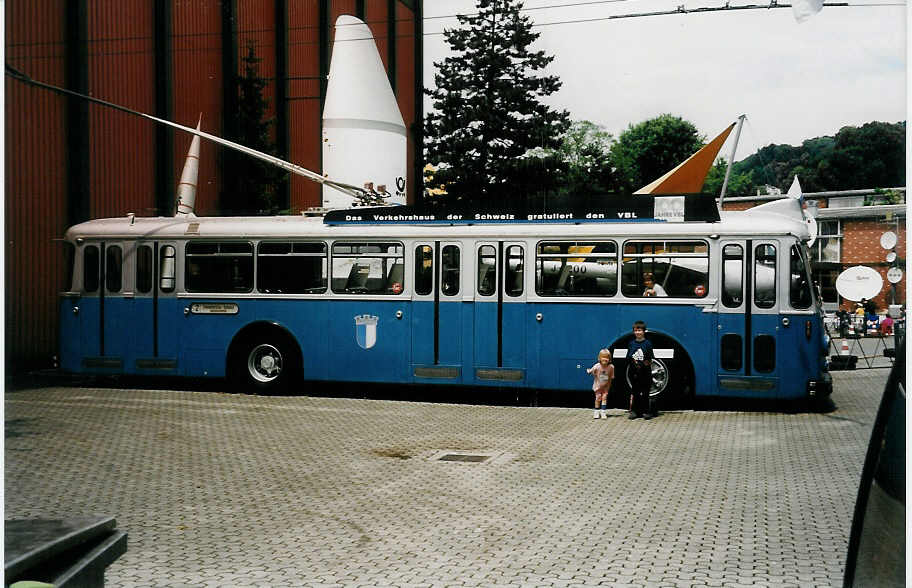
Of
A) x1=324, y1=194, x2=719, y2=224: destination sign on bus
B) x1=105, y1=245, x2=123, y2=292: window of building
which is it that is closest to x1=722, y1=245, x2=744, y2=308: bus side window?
x1=324, y1=194, x2=719, y2=224: destination sign on bus

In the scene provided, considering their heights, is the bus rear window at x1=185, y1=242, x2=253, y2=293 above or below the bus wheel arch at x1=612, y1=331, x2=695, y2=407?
above

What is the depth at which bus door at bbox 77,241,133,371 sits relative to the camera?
49.3 feet

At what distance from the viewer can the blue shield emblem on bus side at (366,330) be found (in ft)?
46.2

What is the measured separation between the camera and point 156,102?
13922mm

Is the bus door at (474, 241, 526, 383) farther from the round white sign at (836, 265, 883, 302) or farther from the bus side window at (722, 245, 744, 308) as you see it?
the round white sign at (836, 265, 883, 302)

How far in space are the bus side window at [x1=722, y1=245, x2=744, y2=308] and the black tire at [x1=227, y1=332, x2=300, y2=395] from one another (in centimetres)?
671

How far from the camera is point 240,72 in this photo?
13398 millimetres

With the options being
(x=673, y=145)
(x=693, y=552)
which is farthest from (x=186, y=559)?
(x=673, y=145)

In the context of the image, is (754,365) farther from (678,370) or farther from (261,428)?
(261,428)

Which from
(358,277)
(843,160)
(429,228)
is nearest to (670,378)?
(429,228)

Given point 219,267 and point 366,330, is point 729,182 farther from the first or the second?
point 219,267

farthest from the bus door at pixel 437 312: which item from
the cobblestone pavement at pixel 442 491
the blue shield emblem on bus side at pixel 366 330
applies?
the cobblestone pavement at pixel 442 491

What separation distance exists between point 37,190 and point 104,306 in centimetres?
467

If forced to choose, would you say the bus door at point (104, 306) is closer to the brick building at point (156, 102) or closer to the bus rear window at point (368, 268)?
the brick building at point (156, 102)
